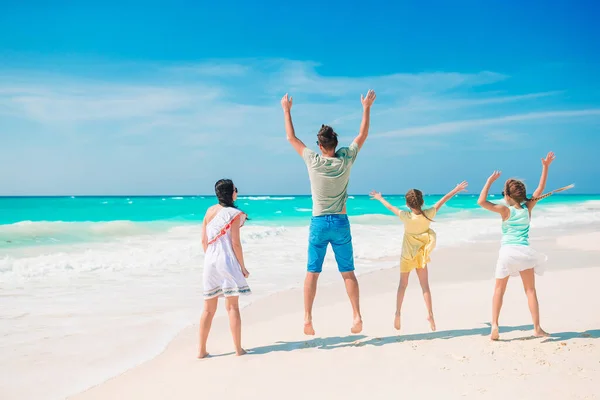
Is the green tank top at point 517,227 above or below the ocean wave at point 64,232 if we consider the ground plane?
below

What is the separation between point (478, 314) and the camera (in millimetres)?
5945

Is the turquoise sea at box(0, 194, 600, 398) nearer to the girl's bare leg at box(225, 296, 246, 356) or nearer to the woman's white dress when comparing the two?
the girl's bare leg at box(225, 296, 246, 356)

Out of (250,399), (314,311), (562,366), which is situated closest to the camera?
(250,399)

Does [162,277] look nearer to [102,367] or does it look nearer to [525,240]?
[102,367]

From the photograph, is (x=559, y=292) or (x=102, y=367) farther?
(x=559, y=292)

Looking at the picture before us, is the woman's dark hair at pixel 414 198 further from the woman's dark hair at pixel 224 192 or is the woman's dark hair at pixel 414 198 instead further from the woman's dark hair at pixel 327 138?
the woman's dark hair at pixel 224 192

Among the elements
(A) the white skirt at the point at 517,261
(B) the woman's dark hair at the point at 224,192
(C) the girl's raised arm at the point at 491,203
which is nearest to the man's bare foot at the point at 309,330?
(B) the woman's dark hair at the point at 224,192

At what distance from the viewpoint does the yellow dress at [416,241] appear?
528cm

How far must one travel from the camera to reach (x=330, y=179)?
484 cm

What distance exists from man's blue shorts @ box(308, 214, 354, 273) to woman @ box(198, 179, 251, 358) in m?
0.76

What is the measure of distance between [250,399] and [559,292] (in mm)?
5111

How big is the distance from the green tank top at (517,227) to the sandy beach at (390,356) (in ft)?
3.00

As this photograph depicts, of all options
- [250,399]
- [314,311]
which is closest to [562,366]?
[250,399]

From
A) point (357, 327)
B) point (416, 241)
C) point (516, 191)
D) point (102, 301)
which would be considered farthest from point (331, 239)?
point (102, 301)
